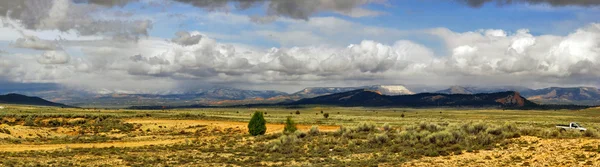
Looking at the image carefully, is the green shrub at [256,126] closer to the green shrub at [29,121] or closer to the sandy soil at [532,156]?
the sandy soil at [532,156]

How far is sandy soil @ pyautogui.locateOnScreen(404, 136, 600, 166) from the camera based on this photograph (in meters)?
22.5

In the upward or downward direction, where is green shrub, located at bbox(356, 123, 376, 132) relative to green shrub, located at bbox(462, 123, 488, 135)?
downward

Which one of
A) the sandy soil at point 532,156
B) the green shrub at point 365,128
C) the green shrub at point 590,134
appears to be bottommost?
the sandy soil at point 532,156

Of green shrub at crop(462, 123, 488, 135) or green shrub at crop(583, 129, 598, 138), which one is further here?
green shrub at crop(462, 123, 488, 135)

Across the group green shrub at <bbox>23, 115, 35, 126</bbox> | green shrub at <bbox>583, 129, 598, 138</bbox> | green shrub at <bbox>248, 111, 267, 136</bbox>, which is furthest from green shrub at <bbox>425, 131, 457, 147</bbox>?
green shrub at <bbox>23, 115, 35, 126</bbox>

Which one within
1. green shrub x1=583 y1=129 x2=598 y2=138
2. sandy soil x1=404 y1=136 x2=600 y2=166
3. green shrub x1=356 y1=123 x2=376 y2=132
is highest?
green shrub x1=583 y1=129 x2=598 y2=138

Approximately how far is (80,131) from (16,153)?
2799 centimetres

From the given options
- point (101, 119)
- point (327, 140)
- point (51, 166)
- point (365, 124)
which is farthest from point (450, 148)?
point (101, 119)

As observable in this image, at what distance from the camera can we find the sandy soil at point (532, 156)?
22500 mm

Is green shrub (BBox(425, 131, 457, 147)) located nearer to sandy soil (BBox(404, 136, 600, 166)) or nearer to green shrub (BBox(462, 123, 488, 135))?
green shrub (BBox(462, 123, 488, 135))

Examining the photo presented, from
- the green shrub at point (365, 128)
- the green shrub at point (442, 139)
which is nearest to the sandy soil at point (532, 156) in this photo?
the green shrub at point (442, 139)

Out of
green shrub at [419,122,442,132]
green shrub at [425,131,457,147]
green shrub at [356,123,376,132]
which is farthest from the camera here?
green shrub at [356,123,376,132]

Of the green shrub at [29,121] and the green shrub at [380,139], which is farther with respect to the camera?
the green shrub at [29,121]

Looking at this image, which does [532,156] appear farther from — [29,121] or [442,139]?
[29,121]
